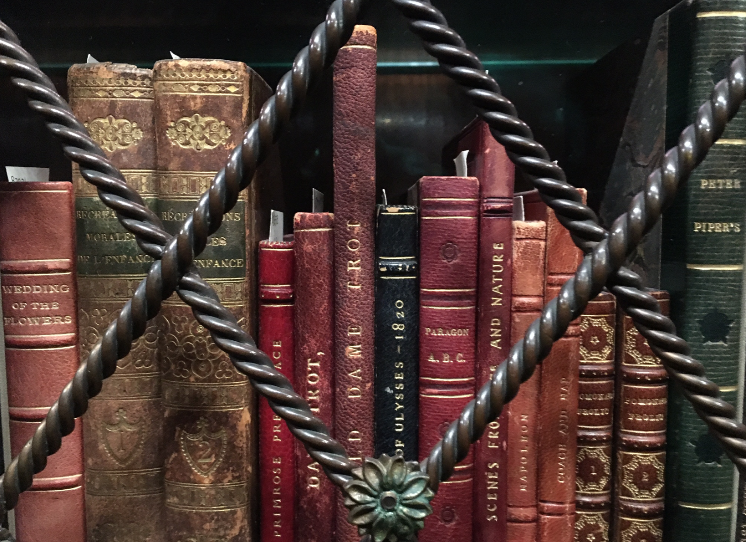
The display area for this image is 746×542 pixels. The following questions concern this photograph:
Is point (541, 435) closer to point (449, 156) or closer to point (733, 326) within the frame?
point (733, 326)

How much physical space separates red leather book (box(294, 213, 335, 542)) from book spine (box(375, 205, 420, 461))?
44 millimetres

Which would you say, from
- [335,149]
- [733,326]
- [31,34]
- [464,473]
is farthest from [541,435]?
[31,34]

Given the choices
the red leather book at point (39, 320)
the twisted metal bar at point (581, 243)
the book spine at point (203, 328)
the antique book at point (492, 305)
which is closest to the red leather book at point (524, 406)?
the antique book at point (492, 305)

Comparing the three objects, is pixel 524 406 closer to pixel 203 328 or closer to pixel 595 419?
pixel 595 419

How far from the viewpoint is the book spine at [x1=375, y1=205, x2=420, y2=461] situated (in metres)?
0.45

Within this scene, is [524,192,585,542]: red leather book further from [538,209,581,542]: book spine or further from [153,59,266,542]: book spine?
[153,59,266,542]: book spine

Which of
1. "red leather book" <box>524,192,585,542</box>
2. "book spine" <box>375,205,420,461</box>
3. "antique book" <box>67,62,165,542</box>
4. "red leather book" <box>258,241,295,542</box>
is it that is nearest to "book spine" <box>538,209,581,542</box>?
"red leather book" <box>524,192,585,542</box>

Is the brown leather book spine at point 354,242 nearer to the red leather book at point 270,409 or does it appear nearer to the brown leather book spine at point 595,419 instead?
the red leather book at point 270,409

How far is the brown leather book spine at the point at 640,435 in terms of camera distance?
0.49 m

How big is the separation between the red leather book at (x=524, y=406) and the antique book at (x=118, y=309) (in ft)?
1.06

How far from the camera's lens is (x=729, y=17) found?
17.6 inches

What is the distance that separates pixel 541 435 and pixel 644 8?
1.61 ft

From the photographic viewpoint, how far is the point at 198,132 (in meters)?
0.45

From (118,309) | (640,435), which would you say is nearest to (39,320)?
(118,309)
